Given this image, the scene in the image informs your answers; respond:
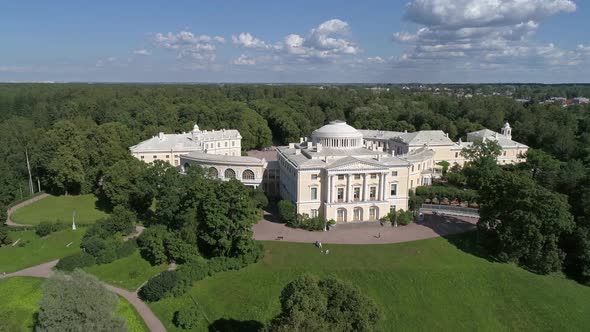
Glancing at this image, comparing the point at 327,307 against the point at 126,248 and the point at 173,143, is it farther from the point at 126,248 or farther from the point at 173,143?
the point at 173,143

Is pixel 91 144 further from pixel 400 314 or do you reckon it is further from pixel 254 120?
pixel 400 314

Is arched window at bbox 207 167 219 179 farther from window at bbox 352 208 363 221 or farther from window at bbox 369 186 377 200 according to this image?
window at bbox 369 186 377 200

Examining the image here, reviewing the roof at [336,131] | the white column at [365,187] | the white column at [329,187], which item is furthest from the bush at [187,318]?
the roof at [336,131]

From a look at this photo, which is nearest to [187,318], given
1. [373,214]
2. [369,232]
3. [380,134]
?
[369,232]

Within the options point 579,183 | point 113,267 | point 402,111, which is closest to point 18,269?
point 113,267

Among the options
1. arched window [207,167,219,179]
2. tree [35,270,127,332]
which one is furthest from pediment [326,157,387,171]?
tree [35,270,127,332]

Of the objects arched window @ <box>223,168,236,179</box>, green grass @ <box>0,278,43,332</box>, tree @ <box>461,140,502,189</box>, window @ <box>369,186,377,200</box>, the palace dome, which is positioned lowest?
green grass @ <box>0,278,43,332</box>
